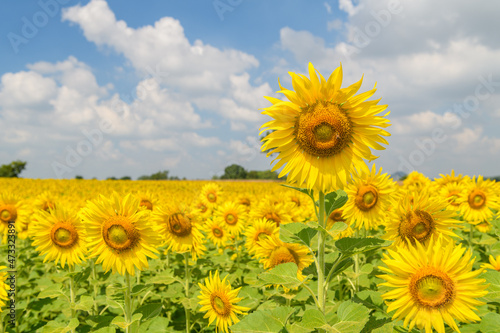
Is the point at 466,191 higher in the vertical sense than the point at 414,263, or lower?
higher

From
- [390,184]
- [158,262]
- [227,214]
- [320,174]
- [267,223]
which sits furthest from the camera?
[227,214]

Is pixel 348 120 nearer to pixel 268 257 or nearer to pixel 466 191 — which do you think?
pixel 268 257

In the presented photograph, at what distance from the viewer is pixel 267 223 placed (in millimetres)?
5117

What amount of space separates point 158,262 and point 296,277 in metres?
3.85

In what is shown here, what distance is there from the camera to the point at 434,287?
2.12 metres

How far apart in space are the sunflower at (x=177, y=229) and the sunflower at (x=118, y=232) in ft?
4.18

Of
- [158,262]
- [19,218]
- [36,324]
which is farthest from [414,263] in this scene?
[19,218]

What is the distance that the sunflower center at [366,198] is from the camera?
4.53 metres

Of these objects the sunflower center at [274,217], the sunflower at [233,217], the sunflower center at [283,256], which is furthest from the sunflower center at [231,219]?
the sunflower center at [283,256]

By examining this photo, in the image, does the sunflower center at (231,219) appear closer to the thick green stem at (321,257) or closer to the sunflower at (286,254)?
the sunflower at (286,254)

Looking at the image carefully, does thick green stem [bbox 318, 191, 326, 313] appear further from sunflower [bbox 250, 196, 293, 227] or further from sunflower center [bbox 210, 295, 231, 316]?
sunflower [bbox 250, 196, 293, 227]

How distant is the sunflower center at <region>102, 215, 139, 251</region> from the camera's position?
342 cm

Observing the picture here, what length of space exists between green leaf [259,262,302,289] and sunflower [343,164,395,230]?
2133 millimetres

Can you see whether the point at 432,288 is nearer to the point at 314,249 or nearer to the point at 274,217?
the point at 314,249
